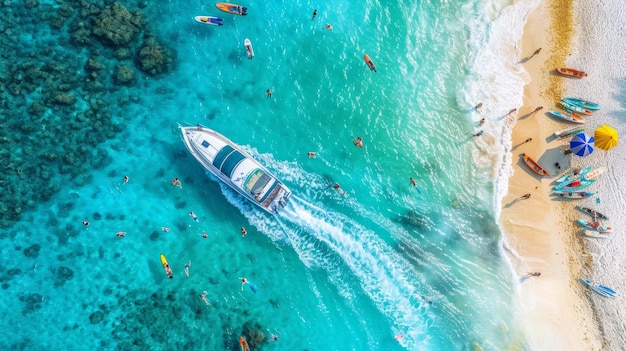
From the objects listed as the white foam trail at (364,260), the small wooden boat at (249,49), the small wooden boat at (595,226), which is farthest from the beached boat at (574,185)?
the small wooden boat at (249,49)

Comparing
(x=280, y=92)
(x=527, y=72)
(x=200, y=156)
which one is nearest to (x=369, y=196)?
(x=280, y=92)

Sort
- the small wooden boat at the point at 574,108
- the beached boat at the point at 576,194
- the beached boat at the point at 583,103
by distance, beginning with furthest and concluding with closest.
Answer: the beached boat at the point at 583,103
the small wooden boat at the point at 574,108
the beached boat at the point at 576,194

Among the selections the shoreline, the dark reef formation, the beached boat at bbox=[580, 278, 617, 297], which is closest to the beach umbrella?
the shoreline

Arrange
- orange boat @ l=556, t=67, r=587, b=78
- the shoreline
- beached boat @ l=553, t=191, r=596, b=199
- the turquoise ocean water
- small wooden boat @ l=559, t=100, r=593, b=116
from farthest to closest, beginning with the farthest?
1. orange boat @ l=556, t=67, r=587, b=78
2. small wooden boat @ l=559, t=100, r=593, b=116
3. beached boat @ l=553, t=191, r=596, b=199
4. the shoreline
5. the turquoise ocean water

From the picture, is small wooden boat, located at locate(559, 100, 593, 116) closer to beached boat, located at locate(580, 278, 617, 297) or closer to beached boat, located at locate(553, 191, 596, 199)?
beached boat, located at locate(553, 191, 596, 199)

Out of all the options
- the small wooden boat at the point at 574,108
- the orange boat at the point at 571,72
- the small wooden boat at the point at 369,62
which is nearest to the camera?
the small wooden boat at the point at 369,62

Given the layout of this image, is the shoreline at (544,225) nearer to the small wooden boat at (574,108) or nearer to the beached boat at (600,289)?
the beached boat at (600,289)
